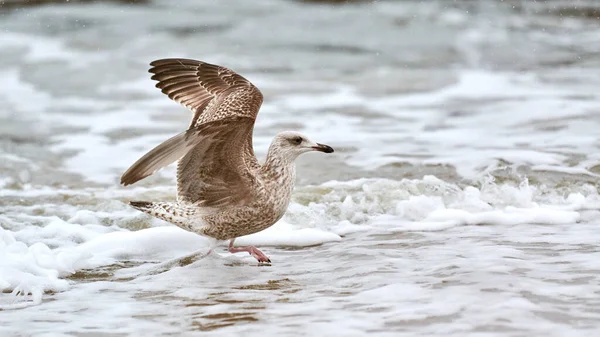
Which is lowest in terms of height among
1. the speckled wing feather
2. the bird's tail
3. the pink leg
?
the pink leg

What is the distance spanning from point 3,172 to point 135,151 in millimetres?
1343

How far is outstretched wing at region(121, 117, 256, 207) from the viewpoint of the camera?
5094 millimetres

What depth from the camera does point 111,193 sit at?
24.7ft

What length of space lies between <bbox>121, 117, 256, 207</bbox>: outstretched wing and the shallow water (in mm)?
379

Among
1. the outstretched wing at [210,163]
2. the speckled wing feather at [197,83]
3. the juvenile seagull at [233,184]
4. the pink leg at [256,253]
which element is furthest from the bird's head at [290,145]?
the pink leg at [256,253]

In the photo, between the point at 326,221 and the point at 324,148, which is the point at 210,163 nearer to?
the point at 324,148

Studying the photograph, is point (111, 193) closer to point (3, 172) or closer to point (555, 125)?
point (3, 172)

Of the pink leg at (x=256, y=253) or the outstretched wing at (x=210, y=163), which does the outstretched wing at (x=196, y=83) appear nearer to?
the outstretched wing at (x=210, y=163)

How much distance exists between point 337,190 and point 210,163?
1846mm

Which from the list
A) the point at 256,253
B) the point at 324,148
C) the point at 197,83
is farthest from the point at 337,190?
the point at 256,253

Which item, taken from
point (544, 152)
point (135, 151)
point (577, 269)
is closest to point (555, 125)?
point (544, 152)

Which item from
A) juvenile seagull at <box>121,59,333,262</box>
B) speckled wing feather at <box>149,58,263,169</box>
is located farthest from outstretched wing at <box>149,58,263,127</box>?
juvenile seagull at <box>121,59,333,262</box>

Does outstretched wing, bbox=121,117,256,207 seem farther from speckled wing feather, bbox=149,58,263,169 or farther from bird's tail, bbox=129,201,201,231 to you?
speckled wing feather, bbox=149,58,263,169

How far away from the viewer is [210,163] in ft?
18.4
